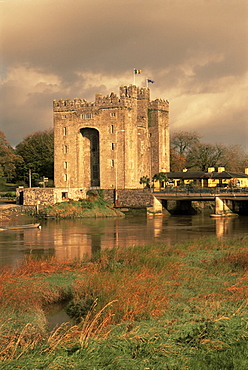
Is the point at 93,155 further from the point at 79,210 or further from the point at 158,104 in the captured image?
the point at 79,210

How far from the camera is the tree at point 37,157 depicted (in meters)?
93.3

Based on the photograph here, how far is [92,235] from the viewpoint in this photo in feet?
129

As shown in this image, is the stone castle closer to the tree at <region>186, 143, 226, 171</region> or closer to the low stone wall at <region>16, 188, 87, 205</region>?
the low stone wall at <region>16, 188, 87, 205</region>

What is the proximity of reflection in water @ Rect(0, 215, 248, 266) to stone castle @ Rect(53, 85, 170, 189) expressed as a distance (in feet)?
75.1

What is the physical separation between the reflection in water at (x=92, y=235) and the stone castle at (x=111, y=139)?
22.9 m

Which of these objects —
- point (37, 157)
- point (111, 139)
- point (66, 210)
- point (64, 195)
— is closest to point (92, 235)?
point (66, 210)

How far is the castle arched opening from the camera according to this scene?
78.7 meters

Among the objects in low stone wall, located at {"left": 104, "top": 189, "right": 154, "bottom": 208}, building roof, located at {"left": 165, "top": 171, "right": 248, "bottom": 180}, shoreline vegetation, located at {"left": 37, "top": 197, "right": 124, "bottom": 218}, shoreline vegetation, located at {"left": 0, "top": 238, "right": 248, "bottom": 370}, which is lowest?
shoreline vegetation, located at {"left": 0, "top": 238, "right": 248, "bottom": 370}

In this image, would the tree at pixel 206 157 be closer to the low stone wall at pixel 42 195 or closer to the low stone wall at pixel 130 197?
the low stone wall at pixel 130 197

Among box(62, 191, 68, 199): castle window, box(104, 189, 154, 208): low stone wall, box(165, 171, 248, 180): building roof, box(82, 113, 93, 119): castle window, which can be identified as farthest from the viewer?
box(82, 113, 93, 119): castle window

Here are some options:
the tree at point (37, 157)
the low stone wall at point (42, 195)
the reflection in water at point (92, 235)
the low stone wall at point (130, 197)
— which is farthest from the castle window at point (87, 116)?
the reflection in water at point (92, 235)

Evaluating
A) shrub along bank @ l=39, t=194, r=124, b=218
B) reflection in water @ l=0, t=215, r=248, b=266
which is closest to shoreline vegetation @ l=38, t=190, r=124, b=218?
shrub along bank @ l=39, t=194, r=124, b=218

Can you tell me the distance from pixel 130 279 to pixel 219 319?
476 cm

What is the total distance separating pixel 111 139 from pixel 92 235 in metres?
37.7
